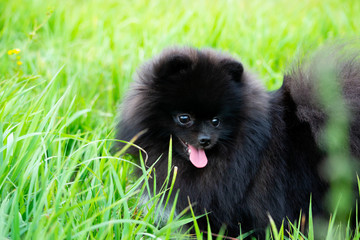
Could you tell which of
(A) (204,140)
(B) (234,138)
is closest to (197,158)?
(A) (204,140)

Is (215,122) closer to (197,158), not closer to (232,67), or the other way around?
(197,158)

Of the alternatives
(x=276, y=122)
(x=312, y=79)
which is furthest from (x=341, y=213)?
(x=312, y=79)

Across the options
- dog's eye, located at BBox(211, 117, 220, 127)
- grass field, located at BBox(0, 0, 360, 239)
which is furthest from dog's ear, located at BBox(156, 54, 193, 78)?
grass field, located at BBox(0, 0, 360, 239)

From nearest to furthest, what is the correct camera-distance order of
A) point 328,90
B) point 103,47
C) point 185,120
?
point 328,90 → point 185,120 → point 103,47

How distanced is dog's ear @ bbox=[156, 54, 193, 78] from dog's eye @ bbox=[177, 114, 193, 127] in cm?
31

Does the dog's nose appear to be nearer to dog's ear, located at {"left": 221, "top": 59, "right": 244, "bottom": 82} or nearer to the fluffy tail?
dog's ear, located at {"left": 221, "top": 59, "right": 244, "bottom": 82}

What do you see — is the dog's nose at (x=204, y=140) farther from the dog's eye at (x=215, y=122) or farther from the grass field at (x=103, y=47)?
the grass field at (x=103, y=47)

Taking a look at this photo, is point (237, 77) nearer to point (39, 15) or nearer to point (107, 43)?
point (107, 43)

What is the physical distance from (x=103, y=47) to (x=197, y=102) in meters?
2.79

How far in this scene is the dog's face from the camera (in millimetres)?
3096

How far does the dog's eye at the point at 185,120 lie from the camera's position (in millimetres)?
3137

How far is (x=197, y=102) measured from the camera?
309cm

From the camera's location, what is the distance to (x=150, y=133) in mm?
3244

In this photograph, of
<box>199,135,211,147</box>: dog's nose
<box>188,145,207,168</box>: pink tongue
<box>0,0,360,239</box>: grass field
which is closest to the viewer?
<box>199,135,211,147</box>: dog's nose
